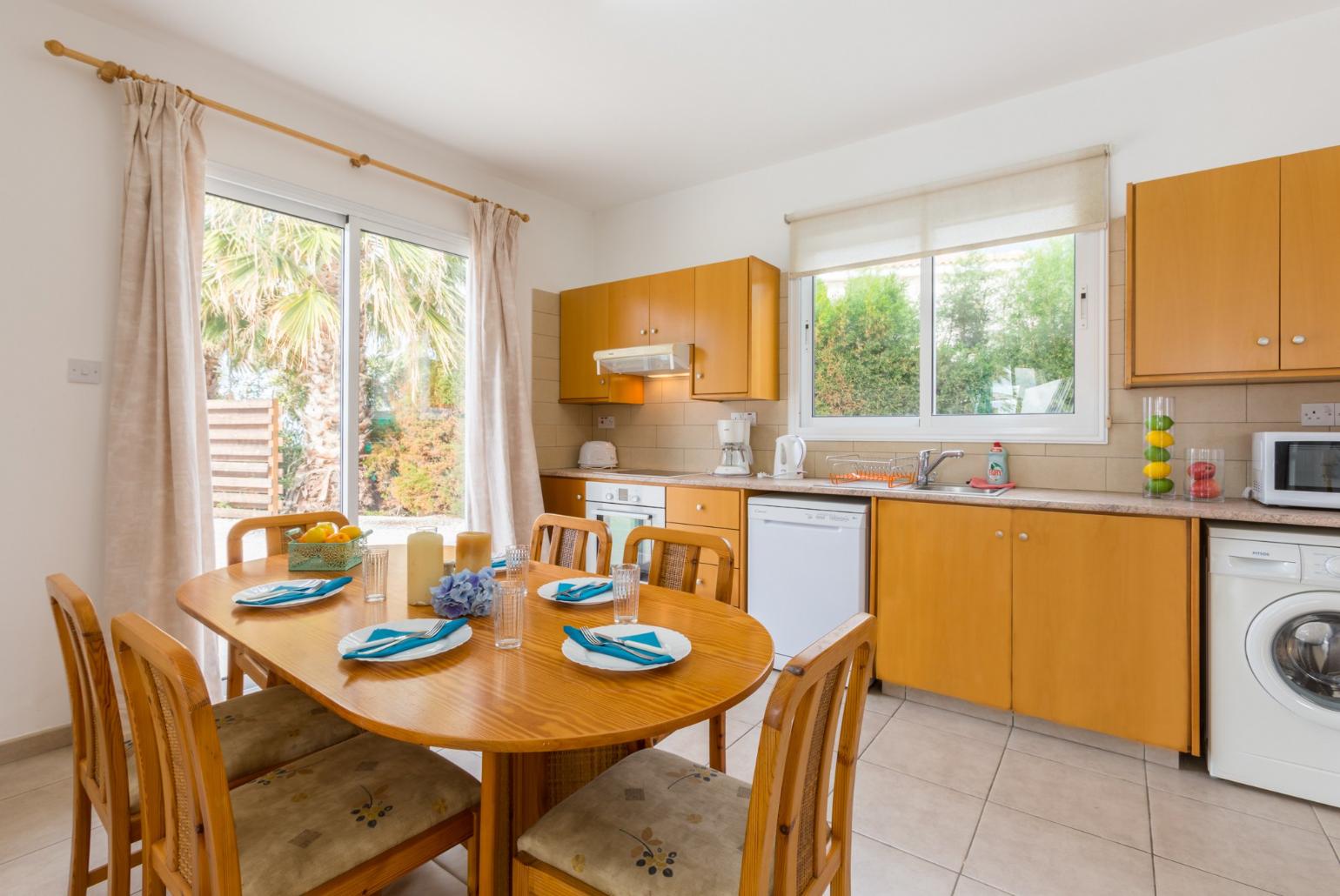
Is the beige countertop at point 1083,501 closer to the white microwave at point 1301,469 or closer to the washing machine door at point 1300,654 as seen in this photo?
the white microwave at point 1301,469

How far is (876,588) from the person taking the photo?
2.77 metres

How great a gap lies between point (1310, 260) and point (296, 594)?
331 centimetres

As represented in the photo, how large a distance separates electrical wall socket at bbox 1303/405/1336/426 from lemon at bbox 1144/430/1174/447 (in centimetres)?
42

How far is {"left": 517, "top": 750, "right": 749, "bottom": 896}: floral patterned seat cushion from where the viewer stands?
1005 mm

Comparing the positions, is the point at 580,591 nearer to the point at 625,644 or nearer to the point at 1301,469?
the point at 625,644

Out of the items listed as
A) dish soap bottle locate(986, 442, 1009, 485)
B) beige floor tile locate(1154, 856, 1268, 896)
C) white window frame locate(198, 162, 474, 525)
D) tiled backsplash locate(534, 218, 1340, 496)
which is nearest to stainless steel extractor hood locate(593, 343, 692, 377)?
tiled backsplash locate(534, 218, 1340, 496)

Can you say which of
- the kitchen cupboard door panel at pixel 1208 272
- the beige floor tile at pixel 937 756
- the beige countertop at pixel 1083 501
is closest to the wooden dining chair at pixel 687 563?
the beige floor tile at pixel 937 756

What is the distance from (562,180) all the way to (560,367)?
1209mm

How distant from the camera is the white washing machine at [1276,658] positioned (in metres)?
1.93

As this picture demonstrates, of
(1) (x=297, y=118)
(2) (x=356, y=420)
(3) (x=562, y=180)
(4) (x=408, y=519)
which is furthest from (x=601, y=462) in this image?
(1) (x=297, y=118)

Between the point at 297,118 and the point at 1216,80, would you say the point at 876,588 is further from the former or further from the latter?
the point at 297,118

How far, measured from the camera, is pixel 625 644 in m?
1.22

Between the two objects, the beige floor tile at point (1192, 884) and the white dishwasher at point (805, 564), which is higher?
the white dishwasher at point (805, 564)

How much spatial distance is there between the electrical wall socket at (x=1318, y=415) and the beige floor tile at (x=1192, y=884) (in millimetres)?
1668
